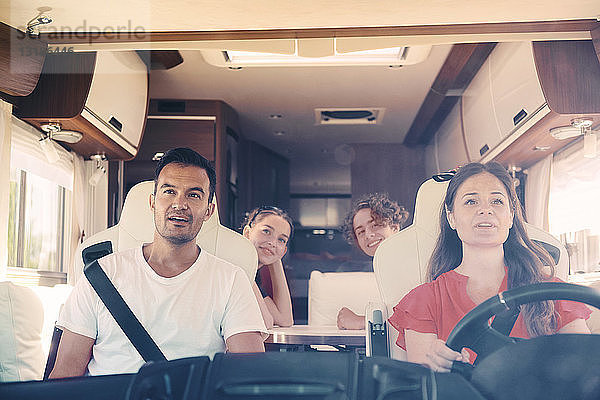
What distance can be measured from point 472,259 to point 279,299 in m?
1.37

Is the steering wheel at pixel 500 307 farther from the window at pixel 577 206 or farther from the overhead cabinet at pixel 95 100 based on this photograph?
the overhead cabinet at pixel 95 100

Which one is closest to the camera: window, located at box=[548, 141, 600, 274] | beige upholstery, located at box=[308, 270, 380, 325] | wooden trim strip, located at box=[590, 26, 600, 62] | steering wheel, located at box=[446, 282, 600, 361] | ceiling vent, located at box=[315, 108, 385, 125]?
steering wheel, located at box=[446, 282, 600, 361]

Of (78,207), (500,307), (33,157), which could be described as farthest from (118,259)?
(78,207)

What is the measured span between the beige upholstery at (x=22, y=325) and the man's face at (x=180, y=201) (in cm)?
82

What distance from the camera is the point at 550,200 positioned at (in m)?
2.88

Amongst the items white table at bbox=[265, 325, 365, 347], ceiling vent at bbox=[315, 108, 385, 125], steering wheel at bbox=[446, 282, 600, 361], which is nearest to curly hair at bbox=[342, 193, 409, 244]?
white table at bbox=[265, 325, 365, 347]

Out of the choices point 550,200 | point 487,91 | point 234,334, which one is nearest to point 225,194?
point 487,91

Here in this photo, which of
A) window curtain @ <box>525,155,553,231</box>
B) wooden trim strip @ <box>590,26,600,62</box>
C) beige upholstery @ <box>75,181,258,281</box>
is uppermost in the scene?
wooden trim strip @ <box>590,26,600,62</box>

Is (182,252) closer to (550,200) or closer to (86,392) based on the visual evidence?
(86,392)

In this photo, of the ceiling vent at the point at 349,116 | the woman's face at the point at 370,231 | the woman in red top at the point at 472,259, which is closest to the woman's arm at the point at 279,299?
the woman's face at the point at 370,231

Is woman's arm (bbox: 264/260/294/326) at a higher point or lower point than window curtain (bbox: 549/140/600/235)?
lower

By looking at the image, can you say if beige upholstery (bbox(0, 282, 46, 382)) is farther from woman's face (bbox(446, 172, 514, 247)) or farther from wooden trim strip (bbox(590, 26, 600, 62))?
wooden trim strip (bbox(590, 26, 600, 62))

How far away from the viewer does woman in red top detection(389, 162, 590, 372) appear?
147 cm

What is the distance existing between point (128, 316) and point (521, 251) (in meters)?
0.96
